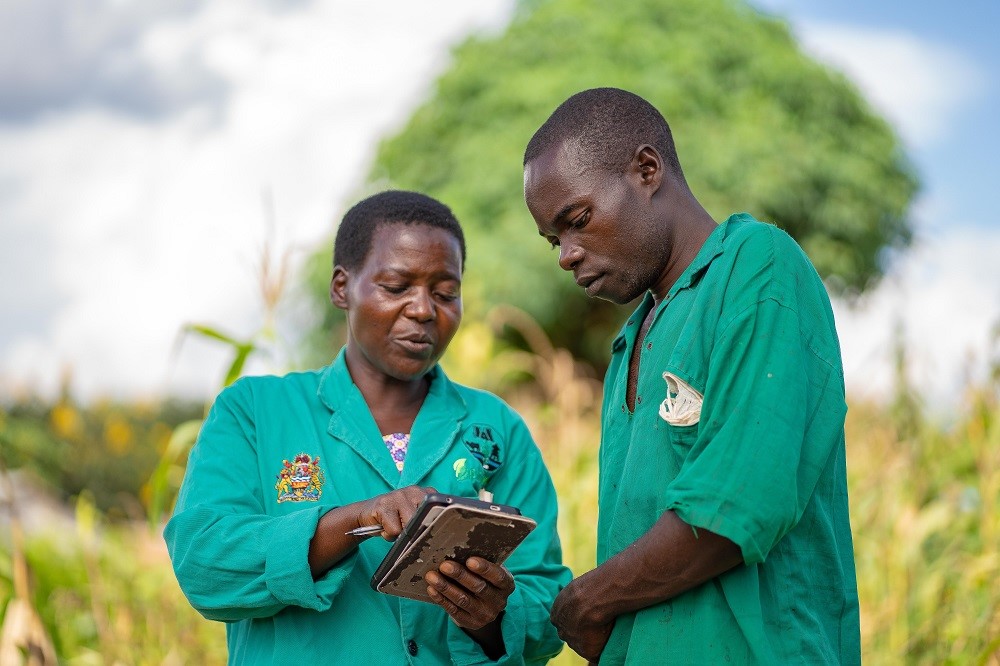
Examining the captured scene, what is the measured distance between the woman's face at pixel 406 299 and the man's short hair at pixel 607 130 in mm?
480

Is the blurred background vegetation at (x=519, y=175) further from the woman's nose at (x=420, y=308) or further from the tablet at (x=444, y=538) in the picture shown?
the tablet at (x=444, y=538)

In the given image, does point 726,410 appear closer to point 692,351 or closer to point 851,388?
point 692,351

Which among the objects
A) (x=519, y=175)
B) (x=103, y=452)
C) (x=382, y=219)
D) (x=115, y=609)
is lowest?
(x=115, y=609)

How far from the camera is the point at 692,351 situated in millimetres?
1842

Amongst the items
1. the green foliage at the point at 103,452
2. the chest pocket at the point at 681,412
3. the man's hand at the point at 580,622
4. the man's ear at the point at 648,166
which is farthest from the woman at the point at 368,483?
the green foliage at the point at 103,452

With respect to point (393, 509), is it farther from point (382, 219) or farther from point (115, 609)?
point (115, 609)

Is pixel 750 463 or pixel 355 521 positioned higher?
pixel 750 463

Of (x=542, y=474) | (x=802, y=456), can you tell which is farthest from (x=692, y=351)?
(x=542, y=474)

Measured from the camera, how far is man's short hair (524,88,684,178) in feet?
6.68

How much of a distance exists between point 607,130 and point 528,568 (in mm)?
1018

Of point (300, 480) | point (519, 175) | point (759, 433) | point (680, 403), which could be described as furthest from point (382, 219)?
point (519, 175)

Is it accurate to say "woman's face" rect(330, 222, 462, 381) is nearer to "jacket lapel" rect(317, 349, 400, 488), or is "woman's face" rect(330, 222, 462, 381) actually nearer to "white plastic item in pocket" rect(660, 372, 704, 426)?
"jacket lapel" rect(317, 349, 400, 488)

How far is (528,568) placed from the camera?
246 cm

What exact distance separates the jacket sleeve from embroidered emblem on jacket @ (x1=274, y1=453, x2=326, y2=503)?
1.36 feet
